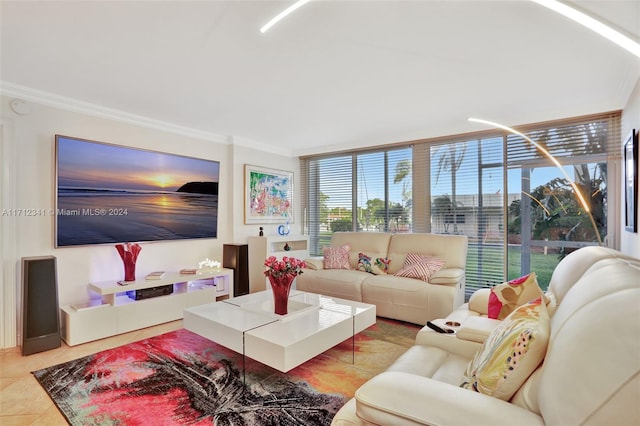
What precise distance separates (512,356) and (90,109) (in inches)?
164

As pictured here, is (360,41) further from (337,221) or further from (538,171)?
(337,221)

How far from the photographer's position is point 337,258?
4.48 metres

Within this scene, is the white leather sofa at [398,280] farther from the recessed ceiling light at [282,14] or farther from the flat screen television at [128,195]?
the recessed ceiling light at [282,14]

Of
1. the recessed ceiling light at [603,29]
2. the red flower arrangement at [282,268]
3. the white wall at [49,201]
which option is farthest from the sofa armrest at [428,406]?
the white wall at [49,201]

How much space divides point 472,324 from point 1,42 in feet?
12.0

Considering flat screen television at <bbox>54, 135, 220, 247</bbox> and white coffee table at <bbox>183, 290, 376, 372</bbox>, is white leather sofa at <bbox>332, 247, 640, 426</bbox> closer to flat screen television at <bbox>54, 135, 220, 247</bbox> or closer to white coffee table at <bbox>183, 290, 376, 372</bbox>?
white coffee table at <bbox>183, 290, 376, 372</bbox>

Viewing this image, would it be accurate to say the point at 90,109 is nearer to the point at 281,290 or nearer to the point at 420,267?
the point at 281,290

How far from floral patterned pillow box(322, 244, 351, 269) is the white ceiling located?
72.7 inches

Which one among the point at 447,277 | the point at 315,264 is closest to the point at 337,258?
the point at 315,264

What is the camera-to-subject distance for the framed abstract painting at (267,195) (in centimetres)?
498

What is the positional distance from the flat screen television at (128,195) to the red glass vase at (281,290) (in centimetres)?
208

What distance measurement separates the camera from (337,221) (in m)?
5.57

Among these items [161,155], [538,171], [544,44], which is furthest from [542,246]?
[161,155]

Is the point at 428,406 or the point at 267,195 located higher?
the point at 267,195
